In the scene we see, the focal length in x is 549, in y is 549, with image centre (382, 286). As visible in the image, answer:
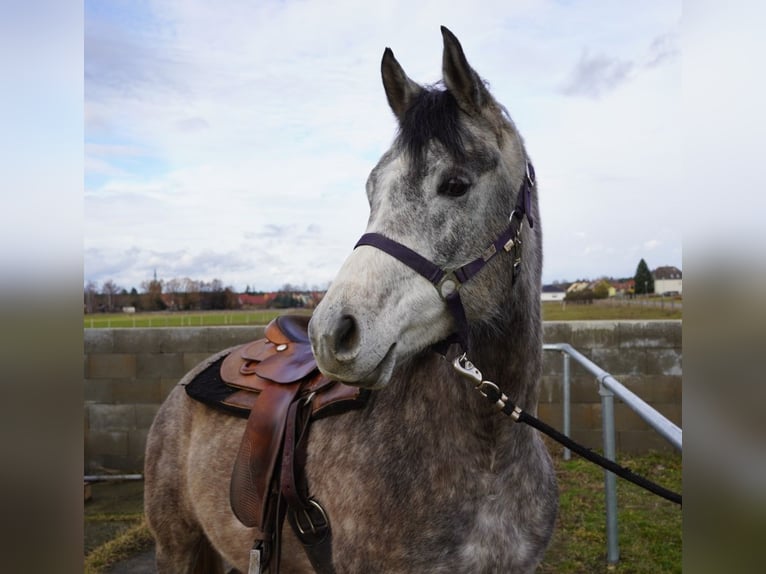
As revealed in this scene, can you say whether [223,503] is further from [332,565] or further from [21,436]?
[21,436]

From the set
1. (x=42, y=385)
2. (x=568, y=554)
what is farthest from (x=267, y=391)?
(x=568, y=554)

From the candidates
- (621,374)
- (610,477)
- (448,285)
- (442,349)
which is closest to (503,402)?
(442,349)

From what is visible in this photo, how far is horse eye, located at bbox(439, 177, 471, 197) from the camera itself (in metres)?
1.58

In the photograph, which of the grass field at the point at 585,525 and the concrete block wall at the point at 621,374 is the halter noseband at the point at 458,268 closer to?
the grass field at the point at 585,525

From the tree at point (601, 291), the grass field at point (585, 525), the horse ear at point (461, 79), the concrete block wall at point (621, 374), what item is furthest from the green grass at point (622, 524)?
the horse ear at point (461, 79)

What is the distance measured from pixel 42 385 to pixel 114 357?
6.63 metres

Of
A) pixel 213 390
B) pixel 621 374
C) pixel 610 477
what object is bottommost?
pixel 610 477

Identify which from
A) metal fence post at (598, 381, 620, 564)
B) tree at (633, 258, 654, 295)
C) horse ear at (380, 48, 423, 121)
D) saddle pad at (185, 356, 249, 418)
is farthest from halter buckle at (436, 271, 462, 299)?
tree at (633, 258, 654, 295)

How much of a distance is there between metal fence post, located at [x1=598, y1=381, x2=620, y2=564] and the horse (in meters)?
1.72

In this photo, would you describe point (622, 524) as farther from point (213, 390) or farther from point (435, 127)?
point (435, 127)

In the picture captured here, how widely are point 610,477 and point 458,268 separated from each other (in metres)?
2.60

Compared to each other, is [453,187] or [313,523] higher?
[453,187]

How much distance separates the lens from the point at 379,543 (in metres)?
1.67

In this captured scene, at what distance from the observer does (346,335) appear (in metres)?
1.41
